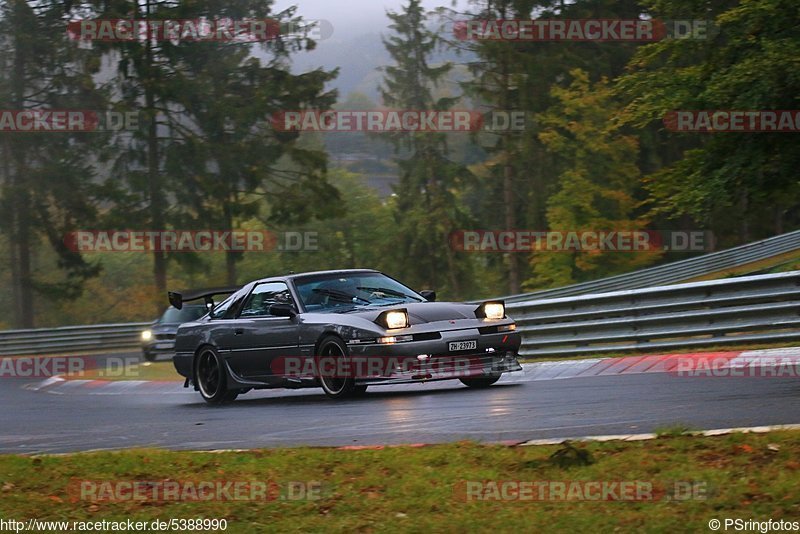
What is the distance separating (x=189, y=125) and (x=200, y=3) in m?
5.29

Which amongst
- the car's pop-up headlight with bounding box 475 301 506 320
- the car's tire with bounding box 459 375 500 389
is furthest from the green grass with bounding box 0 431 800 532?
A: the car's tire with bounding box 459 375 500 389

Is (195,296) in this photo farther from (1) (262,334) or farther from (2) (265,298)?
(1) (262,334)

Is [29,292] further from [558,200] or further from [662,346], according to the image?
[662,346]

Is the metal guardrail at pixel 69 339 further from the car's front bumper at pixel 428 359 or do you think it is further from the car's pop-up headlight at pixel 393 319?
the car's pop-up headlight at pixel 393 319

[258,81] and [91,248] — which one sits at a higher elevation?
[258,81]

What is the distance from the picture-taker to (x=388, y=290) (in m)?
13.3

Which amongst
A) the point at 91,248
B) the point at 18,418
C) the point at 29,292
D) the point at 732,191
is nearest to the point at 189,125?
the point at 91,248

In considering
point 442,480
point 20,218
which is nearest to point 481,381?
point 442,480
